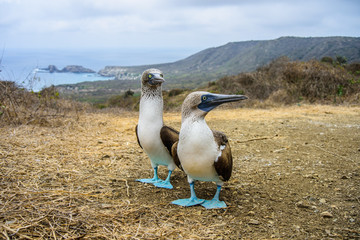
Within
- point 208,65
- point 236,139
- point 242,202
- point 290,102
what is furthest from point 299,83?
point 208,65

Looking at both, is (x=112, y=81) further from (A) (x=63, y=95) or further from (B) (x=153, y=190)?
(B) (x=153, y=190)

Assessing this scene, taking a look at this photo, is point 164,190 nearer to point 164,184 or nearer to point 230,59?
point 164,184

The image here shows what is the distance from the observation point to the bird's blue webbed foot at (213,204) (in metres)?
3.37

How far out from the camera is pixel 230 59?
48281mm

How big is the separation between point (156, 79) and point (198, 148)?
131cm

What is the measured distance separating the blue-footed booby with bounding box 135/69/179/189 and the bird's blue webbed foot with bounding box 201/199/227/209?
2.34ft

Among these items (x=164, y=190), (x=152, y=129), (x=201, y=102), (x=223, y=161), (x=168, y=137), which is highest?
(x=201, y=102)

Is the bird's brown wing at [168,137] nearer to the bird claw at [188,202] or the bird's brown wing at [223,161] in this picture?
the bird claw at [188,202]

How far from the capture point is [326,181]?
161 inches

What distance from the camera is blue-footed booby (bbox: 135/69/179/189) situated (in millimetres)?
3883

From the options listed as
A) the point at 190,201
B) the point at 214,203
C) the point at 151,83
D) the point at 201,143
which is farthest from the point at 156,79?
the point at 214,203

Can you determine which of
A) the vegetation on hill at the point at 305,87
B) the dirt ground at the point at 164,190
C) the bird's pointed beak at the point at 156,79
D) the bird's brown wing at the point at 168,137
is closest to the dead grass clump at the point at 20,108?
the dirt ground at the point at 164,190

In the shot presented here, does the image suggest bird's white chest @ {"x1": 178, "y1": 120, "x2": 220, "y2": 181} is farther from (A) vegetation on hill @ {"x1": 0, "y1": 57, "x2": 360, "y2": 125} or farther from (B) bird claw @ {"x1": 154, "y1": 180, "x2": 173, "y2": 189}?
(A) vegetation on hill @ {"x1": 0, "y1": 57, "x2": 360, "y2": 125}

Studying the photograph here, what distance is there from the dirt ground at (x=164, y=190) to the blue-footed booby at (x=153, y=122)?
50cm
